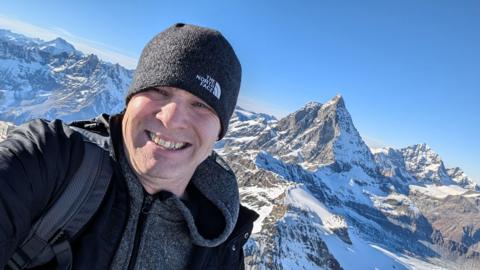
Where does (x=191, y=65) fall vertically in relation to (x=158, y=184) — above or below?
above

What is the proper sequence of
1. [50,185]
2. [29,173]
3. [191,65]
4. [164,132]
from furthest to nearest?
[191,65], [164,132], [50,185], [29,173]

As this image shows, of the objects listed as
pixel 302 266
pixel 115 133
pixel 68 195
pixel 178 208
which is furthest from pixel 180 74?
pixel 302 266

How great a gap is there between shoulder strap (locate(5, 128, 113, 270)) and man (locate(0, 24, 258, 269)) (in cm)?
7

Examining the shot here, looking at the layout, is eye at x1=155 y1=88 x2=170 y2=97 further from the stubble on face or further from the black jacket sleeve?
the black jacket sleeve

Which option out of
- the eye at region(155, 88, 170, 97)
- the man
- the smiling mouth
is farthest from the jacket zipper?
the eye at region(155, 88, 170, 97)

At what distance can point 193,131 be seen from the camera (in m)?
4.29

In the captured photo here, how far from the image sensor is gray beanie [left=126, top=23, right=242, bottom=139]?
4.27 metres

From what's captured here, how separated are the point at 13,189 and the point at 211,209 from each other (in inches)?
95.9

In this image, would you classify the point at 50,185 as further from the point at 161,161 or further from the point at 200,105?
the point at 200,105

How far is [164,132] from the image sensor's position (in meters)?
4.09

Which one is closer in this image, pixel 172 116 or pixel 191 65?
pixel 172 116

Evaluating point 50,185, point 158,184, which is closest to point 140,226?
point 158,184

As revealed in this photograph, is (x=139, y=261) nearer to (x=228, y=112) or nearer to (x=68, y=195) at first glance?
(x=68, y=195)

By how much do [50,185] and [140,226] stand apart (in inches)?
46.3
